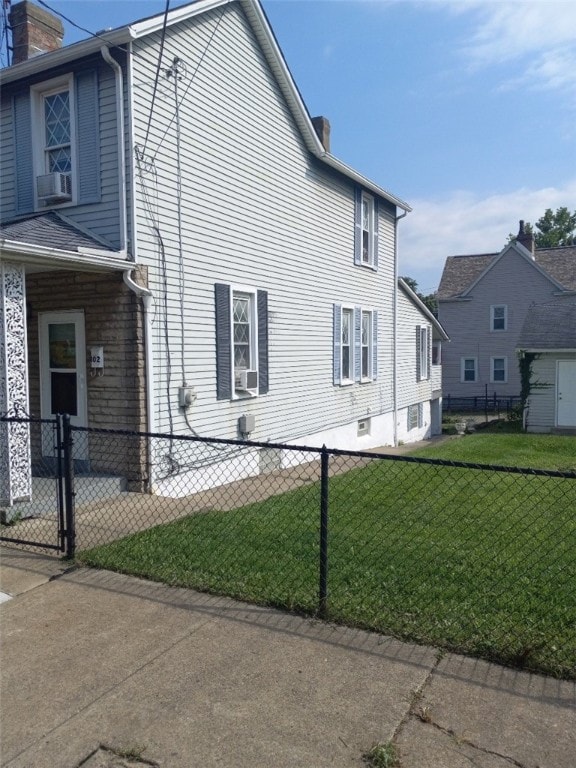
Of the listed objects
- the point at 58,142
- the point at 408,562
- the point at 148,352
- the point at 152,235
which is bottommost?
the point at 408,562

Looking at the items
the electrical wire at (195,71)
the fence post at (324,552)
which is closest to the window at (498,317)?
the electrical wire at (195,71)

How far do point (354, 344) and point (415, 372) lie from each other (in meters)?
5.08

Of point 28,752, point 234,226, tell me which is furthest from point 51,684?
point 234,226

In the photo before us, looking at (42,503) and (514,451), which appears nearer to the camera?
(42,503)

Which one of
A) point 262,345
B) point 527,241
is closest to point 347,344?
point 262,345

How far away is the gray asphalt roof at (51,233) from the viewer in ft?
23.2

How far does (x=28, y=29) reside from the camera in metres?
9.55

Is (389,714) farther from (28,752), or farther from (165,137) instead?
(165,137)

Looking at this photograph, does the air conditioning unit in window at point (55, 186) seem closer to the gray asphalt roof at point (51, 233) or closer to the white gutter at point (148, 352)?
the gray asphalt roof at point (51, 233)

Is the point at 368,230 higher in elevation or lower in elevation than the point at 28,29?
lower

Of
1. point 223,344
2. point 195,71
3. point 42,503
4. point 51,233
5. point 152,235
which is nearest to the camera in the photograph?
point 42,503

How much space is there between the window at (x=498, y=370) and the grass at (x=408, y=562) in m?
25.2

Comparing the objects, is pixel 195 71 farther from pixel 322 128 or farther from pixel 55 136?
pixel 322 128

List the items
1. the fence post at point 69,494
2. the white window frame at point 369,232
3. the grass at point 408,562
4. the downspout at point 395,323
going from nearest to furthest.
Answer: the grass at point 408,562, the fence post at point 69,494, the white window frame at point 369,232, the downspout at point 395,323
